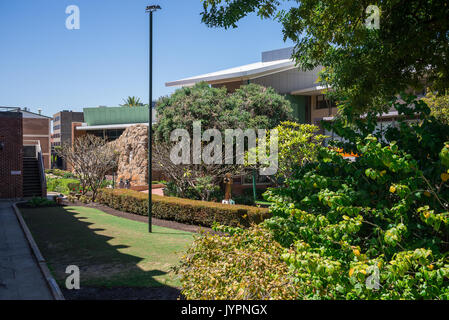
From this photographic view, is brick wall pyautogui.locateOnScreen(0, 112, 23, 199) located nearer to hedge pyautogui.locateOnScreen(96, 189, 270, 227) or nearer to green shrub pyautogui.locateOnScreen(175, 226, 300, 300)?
hedge pyautogui.locateOnScreen(96, 189, 270, 227)

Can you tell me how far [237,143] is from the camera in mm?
22172

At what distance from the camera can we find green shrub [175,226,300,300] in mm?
4129

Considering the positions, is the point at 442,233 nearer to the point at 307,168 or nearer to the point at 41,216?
the point at 307,168

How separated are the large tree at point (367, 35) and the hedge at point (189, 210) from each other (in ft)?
22.3

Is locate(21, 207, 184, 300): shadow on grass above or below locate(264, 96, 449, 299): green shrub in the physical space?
below

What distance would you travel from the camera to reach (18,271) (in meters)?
8.87

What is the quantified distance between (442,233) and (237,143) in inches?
717

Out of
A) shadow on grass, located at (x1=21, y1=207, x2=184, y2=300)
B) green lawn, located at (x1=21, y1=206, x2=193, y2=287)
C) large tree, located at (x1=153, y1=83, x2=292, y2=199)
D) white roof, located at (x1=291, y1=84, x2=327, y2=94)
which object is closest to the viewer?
shadow on grass, located at (x1=21, y1=207, x2=184, y2=300)

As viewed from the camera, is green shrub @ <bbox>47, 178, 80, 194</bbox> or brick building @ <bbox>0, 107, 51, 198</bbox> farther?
green shrub @ <bbox>47, 178, 80, 194</bbox>

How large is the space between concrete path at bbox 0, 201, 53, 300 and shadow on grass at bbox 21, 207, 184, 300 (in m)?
0.38

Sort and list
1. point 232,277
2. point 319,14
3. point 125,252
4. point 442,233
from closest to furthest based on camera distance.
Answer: point 442,233 → point 232,277 → point 319,14 → point 125,252

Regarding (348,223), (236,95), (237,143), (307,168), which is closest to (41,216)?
(237,143)

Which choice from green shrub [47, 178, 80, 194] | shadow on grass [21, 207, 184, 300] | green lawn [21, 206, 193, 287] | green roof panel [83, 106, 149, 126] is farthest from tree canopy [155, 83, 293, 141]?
green roof panel [83, 106, 149, 126]

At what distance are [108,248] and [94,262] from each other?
1.67 m
